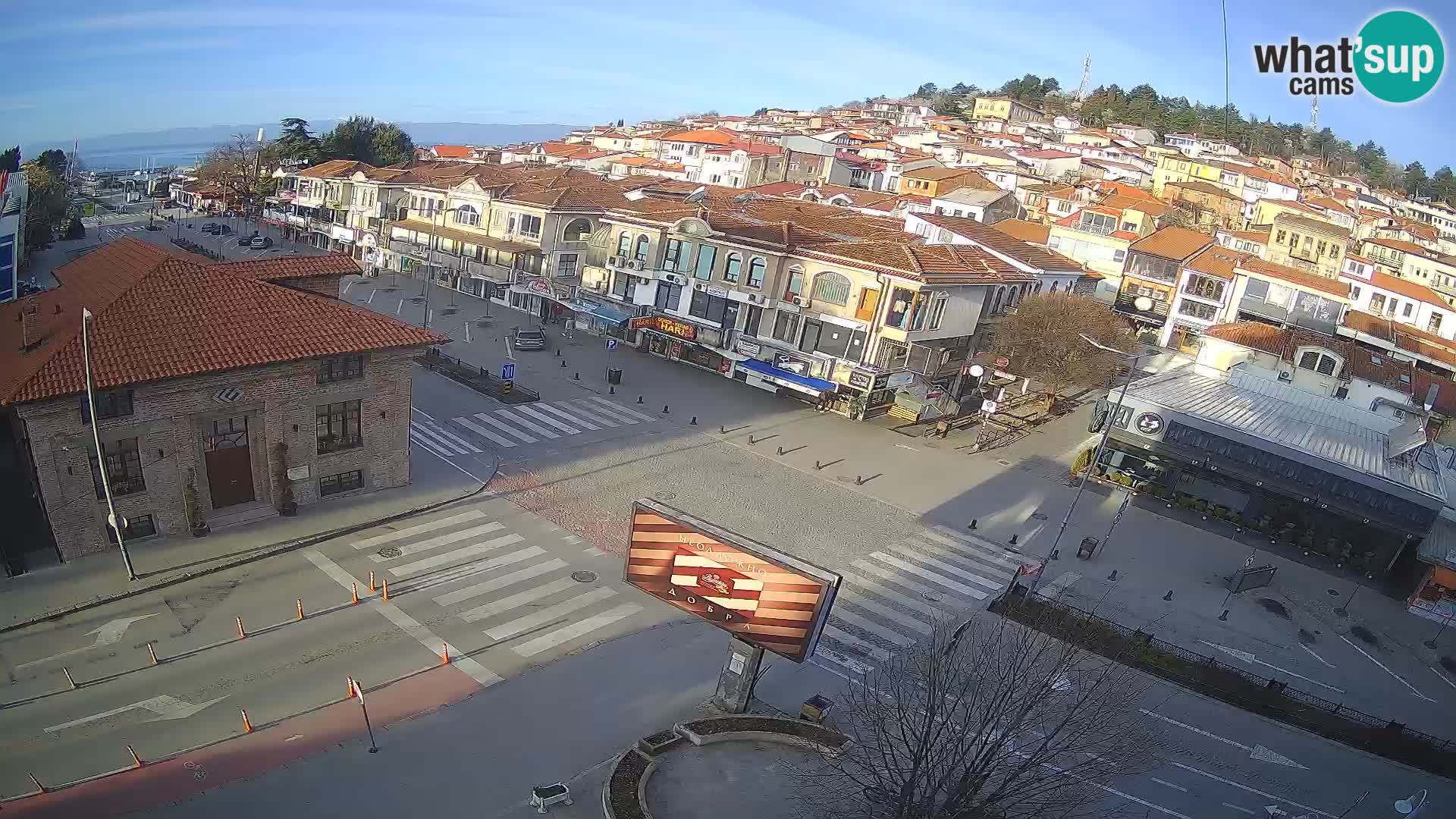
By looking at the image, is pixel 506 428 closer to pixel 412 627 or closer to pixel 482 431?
pixel 482 431

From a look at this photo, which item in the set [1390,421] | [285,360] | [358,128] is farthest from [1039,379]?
[358,128]

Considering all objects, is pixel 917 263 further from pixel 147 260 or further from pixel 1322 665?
pixel 147 260

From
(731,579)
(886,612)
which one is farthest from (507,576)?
(886,612)

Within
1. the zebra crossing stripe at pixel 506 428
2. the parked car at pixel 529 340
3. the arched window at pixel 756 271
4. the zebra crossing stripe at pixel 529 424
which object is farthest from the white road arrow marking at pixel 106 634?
the arched window at pixel 756 271

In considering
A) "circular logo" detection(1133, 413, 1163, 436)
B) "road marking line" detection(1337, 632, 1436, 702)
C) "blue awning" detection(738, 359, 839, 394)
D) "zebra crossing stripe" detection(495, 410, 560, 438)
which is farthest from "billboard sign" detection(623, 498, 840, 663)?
"circular logo" detection(1133, 413, 1163, 436)

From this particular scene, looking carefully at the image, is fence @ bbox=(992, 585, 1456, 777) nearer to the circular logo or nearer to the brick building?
the circular logo
